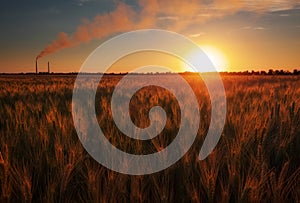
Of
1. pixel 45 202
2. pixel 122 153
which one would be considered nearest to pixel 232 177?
pixel 122 153

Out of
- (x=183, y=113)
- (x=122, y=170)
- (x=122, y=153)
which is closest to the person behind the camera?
(x=122, y=170)

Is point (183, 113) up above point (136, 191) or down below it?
above

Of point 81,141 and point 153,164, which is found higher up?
point 81,141

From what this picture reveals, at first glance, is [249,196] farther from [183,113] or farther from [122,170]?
[183,113]

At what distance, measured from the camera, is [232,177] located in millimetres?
1573

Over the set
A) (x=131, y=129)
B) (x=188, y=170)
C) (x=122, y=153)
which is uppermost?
(x=131, y=129)

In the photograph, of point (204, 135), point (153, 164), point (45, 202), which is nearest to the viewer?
point (45, 202)

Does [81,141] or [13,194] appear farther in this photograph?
[81,141]

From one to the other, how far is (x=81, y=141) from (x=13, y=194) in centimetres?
75

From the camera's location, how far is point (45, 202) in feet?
4.83

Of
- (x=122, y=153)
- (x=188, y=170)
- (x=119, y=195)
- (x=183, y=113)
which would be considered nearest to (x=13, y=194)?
(x=119, y=195)

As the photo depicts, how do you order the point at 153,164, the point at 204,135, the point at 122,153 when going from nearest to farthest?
the point at 153,164 < the point at 122,153 < the point at 204,135

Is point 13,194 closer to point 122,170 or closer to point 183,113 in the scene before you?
point 122,170

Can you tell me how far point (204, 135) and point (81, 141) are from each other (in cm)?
90
